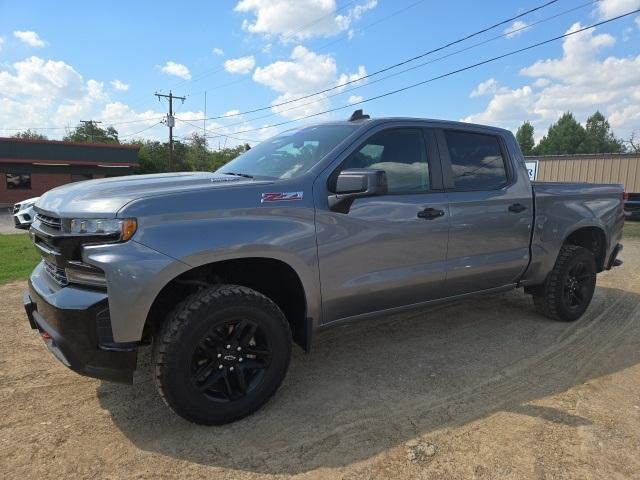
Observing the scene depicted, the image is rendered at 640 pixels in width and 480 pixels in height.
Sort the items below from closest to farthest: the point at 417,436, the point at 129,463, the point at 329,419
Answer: the point at 129,463
the point at 417,436
the point at 329,419

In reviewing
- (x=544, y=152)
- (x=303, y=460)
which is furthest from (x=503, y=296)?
(x=544, y=152)

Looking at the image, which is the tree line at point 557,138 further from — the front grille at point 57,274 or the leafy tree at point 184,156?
the front grille at point 57,274

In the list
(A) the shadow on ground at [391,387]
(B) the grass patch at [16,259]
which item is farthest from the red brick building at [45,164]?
(A) the shadow on ground at [391,387]

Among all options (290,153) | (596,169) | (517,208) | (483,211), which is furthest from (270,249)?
(596,169)

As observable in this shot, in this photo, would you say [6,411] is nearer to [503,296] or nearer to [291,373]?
[291,373]

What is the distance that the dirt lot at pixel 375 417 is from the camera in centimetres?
263

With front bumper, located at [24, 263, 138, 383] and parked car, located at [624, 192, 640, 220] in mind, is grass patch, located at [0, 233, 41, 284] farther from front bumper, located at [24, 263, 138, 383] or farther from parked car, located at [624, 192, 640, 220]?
parked car, located at [624, 192, 640, 220]

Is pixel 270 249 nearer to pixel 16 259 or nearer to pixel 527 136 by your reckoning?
pixel 16 259

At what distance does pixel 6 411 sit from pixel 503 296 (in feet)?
17.3

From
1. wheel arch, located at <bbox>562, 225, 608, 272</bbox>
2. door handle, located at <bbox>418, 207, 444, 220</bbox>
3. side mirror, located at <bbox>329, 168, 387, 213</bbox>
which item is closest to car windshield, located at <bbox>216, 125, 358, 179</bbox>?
side mirror, located at <bbox>329, 168, 387, 213</bbox>

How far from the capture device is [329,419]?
3.11 metres

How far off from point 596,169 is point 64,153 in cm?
3335

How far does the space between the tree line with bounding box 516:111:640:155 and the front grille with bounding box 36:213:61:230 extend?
98.9 meters

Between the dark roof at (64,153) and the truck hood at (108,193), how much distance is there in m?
35.8
